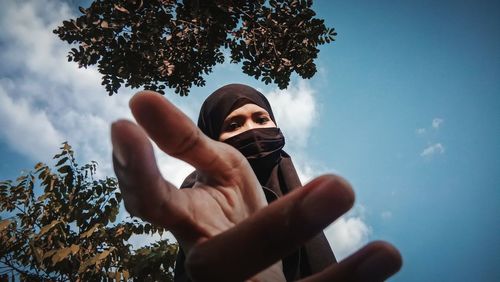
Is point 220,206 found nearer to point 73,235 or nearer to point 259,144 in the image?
point 259,144

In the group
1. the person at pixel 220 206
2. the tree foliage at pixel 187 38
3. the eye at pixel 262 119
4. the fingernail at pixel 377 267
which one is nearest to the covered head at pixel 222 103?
the eye at pixel 262 119

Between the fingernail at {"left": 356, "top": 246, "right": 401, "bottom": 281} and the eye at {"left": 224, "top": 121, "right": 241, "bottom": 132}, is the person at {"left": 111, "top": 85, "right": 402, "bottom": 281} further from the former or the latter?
the eye at {"left": 224, "top": 121, "right": 241, "bottom": 132}

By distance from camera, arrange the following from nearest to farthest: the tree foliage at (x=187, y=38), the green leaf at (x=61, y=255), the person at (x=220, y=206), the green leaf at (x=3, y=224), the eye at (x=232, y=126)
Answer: the person at (x=220, y=206) < the eye at (x=232, y=126) < the green leaf at (x=61, y=255) < the green leaf at (x=3, y=224) < the tree foliage at (x=187, y=38)

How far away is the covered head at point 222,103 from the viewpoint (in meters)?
1.85

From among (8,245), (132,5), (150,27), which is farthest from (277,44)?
(8,245)

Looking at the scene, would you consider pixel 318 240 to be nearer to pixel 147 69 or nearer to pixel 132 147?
pixel 132 147

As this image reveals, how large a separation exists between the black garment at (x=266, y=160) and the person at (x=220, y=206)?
0.65 meters

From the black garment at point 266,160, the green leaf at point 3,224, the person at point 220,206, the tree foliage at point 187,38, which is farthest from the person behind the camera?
the tree foliage at point 187,38

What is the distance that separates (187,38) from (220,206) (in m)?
4.11

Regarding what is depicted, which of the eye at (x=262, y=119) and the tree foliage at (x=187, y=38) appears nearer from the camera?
the eye at (x=262, y=119)

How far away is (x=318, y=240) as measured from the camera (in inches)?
61.1

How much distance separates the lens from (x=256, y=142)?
5.62 feet

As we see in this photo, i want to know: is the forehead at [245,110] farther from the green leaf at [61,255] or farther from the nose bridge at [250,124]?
the green leaf at [61,255]

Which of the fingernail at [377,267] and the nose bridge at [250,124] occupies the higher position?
the nose bridge at [250,124]
